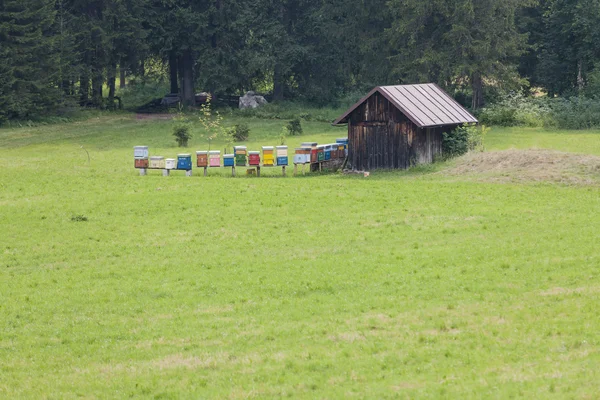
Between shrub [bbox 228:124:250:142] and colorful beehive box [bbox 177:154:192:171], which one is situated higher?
shrub [bbox 228:124:250:142]

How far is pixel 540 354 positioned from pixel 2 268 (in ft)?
50.9

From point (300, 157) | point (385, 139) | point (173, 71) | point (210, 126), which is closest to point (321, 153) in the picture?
point (300, 157)

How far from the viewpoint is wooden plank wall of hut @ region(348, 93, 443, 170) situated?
128 ft

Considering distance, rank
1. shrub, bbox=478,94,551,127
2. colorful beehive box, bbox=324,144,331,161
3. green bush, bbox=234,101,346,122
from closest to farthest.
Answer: colorful beehive box, bbox=324,144,331,161 → shrub, bbox=478,94,551,127 → green bush, bbox=234,101,346,122

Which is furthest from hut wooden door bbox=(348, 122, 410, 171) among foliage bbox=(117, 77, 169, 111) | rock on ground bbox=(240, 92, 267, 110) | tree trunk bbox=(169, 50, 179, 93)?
tree trunk bbox=(169, 50, 179, 93)

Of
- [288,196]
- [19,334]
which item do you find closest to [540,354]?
[19,334]

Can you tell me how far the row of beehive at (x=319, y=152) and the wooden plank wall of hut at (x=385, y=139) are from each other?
526 mm

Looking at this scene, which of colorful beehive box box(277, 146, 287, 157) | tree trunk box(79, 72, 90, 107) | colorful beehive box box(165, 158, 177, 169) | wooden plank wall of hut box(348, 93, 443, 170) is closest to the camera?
colorful beehive box box(277, 146, 287, 157)

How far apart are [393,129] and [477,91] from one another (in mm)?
29871

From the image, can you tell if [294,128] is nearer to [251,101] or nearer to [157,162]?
[251,101]

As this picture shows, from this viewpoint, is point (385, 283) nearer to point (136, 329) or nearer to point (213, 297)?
point (213, 297)

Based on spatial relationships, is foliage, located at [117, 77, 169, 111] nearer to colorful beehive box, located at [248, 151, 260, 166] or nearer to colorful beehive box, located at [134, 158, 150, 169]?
colorful beehive box, located at [134, 158, 150, 169]

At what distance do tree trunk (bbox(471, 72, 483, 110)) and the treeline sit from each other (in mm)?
94

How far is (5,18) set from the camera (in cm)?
6241
